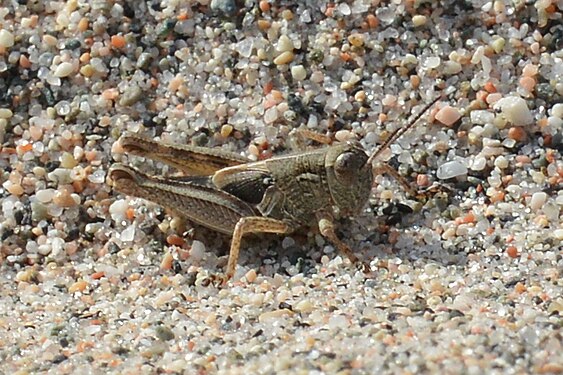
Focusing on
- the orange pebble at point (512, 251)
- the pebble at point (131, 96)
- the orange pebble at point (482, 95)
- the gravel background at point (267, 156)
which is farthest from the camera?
the pebble at point (131, 96)

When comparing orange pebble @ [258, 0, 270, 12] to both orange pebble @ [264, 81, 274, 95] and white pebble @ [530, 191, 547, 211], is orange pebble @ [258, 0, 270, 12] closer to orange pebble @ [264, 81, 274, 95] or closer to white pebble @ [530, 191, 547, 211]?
orange pebble @ [264, 81, 274, 95]

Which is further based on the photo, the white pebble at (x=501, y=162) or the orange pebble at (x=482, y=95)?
the orange pebble at (x=482, y=95)

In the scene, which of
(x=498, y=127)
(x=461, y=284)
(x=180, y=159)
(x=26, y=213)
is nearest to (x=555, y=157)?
(x=498, y=127)

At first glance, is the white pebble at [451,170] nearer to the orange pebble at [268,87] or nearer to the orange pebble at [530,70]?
the orange pebble at [530,70]

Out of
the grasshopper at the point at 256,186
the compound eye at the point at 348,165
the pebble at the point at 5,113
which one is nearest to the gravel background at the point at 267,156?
the pebble at the point at 5,113

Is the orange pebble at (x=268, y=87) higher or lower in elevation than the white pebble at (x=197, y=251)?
higher

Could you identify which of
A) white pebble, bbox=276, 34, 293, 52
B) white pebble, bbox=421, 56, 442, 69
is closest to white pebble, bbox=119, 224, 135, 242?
white pebble, bbox=276, 34, 293, 52
